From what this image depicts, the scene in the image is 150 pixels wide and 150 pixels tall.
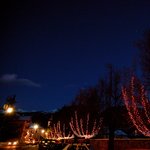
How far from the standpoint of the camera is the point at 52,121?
263ft

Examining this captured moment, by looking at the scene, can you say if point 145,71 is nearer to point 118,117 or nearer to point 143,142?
point 143,142

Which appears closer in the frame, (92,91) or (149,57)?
(149,57)

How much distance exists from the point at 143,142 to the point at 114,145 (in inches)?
140

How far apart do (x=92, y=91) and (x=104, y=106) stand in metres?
8.51

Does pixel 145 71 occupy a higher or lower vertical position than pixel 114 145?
higher

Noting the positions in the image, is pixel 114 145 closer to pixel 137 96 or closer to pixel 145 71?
pixel 137 96

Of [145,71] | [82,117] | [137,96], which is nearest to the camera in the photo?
[145,71]

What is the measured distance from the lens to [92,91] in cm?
Result: 4116

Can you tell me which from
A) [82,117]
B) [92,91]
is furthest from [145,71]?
[82,117]

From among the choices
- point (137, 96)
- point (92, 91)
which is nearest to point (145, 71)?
point (137, 96)

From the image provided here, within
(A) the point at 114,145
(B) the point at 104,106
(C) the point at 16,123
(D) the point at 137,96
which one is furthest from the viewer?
(C) the point at 16,123

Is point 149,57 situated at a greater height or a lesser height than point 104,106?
greater

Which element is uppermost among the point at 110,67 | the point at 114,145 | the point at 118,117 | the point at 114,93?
the point at 110,67

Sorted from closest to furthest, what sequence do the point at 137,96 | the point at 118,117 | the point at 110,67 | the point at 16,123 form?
1. the point at 137,96
2. the point at 118,117
3. the point at 110,67
4. the point at 16,123
